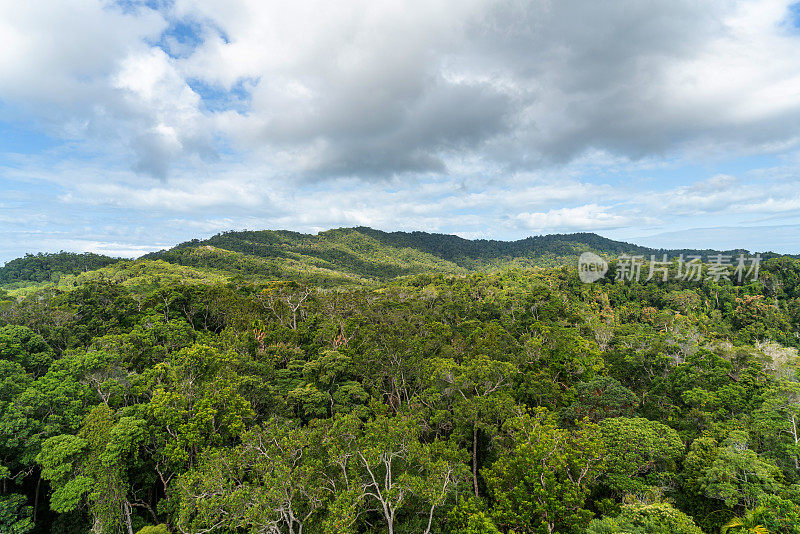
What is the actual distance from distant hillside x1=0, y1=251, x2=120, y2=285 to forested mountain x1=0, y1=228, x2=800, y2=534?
347ft

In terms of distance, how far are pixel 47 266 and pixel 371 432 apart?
158638 millimetres

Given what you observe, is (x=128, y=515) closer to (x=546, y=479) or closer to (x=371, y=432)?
(x=371, y=432)

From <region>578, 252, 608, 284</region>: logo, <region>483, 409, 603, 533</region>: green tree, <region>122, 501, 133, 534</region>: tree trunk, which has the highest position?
<region>578, 252, 608, 284</region>: logo

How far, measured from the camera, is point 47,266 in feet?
392

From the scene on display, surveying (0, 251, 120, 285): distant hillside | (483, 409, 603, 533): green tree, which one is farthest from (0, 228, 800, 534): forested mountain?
(0, 251, 120, 285): distant hillside

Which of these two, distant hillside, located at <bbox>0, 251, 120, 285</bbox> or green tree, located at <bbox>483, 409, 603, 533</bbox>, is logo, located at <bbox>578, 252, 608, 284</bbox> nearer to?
green tree, located at <bbox>483, 409, 603, 533</bbox>

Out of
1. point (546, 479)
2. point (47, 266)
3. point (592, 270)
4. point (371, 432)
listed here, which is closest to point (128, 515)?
point (371, 432)

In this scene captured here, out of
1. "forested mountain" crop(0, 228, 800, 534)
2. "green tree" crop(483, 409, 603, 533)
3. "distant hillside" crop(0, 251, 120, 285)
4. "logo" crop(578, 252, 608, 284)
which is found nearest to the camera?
"forested mountain" crop(0, 228, 800, 534)

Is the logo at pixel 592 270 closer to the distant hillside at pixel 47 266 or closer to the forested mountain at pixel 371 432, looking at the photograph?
the forested mountain at pixel 371 432

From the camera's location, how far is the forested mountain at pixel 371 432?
1750cm

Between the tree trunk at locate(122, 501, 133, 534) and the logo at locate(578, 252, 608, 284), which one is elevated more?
the logo at locate(578, 252, 608, 284)

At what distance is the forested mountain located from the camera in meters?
17.5

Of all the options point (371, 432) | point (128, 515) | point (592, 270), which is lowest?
point (128, 515)

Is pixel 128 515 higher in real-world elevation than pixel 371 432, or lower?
lower
